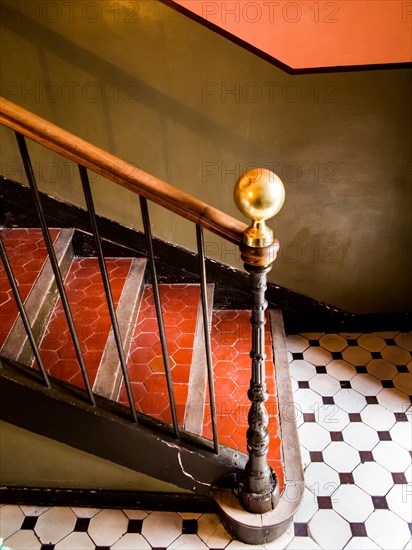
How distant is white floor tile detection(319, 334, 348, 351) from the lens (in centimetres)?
361

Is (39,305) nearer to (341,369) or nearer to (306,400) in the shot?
(306,400)

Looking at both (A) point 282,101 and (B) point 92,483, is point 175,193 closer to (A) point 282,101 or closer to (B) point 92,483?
(A) point 282,101

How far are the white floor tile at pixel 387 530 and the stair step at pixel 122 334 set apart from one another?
147 centimetres

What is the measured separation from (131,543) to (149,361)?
922 mm

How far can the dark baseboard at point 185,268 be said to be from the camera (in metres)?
3.27

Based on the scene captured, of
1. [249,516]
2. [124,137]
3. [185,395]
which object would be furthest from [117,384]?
[124,137]

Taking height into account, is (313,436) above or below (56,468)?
below

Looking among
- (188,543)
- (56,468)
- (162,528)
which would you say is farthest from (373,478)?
(56,468)

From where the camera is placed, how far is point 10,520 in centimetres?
267

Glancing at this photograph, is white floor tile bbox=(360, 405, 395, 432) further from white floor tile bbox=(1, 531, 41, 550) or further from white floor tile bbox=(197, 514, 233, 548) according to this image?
white floor tile bbox=(1, 531, 41, 550)

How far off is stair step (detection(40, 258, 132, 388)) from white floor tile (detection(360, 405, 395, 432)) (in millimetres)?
1691

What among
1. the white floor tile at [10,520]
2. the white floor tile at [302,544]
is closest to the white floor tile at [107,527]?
the white floor tile at [10,520]

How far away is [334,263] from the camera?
350 cm

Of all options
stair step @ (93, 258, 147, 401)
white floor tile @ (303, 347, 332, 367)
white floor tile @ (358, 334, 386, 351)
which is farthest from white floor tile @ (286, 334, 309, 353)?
stair step @ (93, 258, 147, 401)
